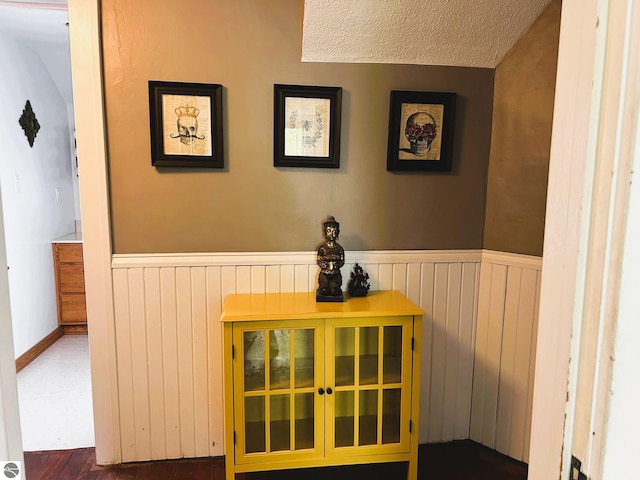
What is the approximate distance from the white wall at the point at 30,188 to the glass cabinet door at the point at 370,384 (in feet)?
7.29

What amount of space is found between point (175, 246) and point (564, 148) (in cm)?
166

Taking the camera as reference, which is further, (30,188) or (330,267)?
(30,188)

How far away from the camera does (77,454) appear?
6.77ft

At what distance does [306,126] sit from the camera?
1.91m

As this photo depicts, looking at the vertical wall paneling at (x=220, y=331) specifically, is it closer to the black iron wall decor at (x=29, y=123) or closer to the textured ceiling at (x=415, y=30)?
the textured ceiling at (x=415, y=30)

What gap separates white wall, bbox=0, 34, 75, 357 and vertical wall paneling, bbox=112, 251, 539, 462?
1.36 m

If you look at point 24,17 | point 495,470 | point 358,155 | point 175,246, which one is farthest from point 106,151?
point 495,470

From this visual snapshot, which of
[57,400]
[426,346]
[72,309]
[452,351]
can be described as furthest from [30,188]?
[452,351]

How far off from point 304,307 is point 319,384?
31cm

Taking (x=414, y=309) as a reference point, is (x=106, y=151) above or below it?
above

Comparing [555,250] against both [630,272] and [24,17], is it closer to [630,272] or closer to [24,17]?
[630,272]

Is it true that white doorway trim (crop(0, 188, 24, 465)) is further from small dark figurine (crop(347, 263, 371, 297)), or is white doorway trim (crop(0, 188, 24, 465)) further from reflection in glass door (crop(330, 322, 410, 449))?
small dark figurine (crop(347, 263, 371, 297))

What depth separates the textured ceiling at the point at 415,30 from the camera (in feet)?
5.64

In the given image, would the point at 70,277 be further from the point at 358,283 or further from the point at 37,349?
the point at 358,283
